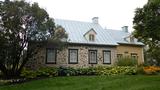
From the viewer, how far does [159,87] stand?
1536 cm

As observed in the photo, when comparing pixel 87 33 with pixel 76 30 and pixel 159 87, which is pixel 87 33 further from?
pixel 159 87

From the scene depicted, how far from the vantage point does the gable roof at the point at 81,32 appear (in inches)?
1133

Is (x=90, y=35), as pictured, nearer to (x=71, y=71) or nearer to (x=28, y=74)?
(x=71, y=71)

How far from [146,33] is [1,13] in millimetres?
11150

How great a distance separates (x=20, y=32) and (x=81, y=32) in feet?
34.6

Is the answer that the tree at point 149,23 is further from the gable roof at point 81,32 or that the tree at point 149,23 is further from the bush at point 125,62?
the gable roof at point 81,32

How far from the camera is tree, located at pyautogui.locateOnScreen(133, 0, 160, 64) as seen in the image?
55.7 feet

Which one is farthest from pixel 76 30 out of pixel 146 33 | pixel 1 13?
pixel 146 33

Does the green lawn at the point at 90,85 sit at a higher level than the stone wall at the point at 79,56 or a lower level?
lower

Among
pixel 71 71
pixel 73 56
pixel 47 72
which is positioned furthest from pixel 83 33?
pixel 47 72

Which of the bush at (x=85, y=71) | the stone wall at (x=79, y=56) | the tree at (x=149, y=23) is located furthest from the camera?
the stone wall at (x=79, y=56)

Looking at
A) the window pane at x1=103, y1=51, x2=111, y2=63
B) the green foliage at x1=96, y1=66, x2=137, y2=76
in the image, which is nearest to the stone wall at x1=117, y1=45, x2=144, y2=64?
the window pane at x1=103, y1=51, x2=111, y2=63

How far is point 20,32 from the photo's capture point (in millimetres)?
21172

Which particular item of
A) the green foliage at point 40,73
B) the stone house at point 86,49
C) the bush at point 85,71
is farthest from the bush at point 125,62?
the green foliage at point 40,73
